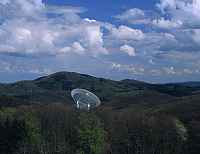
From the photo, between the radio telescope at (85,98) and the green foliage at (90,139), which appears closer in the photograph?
the green foliage at (90,139)

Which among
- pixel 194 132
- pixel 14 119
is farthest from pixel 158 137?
pixel 14 119

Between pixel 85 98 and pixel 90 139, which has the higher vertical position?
pixel 85 98

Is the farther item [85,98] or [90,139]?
[85,98]

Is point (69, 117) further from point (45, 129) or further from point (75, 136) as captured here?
point (75, 136)

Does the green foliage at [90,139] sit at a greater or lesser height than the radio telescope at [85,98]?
lesser

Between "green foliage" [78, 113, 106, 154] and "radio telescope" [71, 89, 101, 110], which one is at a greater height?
"radio telescope" [71, 89, 101, 110]

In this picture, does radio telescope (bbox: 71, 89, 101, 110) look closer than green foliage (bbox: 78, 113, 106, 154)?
No

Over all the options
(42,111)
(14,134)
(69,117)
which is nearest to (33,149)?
(14,134)

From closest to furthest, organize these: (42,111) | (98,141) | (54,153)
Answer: (98,141) < (54,153) < (42,111)

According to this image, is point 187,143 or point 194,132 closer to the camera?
point 187,143

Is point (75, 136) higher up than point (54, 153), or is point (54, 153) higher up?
point (75, 136)

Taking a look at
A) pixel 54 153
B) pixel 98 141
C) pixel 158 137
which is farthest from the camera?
pixel 54 153
